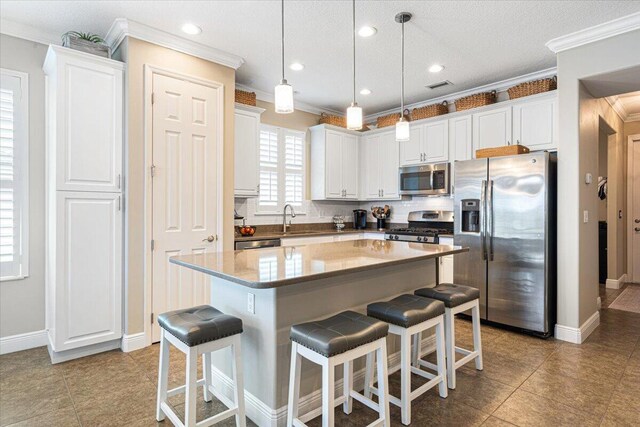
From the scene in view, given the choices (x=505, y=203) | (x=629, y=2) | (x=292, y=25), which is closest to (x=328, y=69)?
(x=292, y=25)

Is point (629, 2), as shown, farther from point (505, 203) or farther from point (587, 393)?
point (587, 393)

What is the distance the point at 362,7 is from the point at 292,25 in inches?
24.6

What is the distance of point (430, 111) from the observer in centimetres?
495

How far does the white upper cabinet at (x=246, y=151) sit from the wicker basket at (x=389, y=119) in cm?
203

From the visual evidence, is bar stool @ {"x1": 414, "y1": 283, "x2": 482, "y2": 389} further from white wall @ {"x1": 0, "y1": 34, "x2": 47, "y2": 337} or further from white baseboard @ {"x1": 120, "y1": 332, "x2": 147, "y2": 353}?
Result: white wall @ {"x1": 0, "y1": 34, "x2": 47, "y2": 337}

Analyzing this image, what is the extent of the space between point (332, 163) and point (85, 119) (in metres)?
3.23

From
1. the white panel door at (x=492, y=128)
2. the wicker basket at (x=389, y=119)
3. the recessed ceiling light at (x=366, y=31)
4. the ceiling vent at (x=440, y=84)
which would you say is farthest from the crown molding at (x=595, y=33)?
the wicker basket at (x=389, y=119)

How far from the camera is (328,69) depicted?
4098mm

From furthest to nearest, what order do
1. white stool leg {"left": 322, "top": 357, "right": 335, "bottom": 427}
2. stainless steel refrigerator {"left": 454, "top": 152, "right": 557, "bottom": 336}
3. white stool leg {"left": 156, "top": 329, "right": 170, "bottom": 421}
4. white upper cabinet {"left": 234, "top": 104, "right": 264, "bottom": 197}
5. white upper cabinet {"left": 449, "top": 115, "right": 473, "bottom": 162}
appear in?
1. white upper cabinet {"left": 449, "top": 115, "right": 473, "bottom": 162}
2. white upper cabinet {"left": 234, "top": 104, "right": 264, "bottom": 197}
3. stainless steel refrigerator {"left": 454, "top": 152, "right": 557, "bottom": 336}
4. white stool leg {"left": 156, "top": 329, "right": 170, "bottom": 421}
5. white stool leg {"left": 322, "top": 357, "right": 335, "bottom": 427}

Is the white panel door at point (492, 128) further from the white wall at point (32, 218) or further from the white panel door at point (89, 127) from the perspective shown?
the white wall at point (32, 218)

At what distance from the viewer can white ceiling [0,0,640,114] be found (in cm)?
281

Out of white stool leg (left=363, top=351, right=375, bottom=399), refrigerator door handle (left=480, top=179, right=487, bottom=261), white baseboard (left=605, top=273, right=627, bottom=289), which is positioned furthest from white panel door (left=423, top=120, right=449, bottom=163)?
white baseboard (left=605, top=273, right=627, bottom=289)

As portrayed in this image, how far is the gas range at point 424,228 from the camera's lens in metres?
4.66

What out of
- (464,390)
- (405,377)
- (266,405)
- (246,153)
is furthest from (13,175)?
(464,390)
